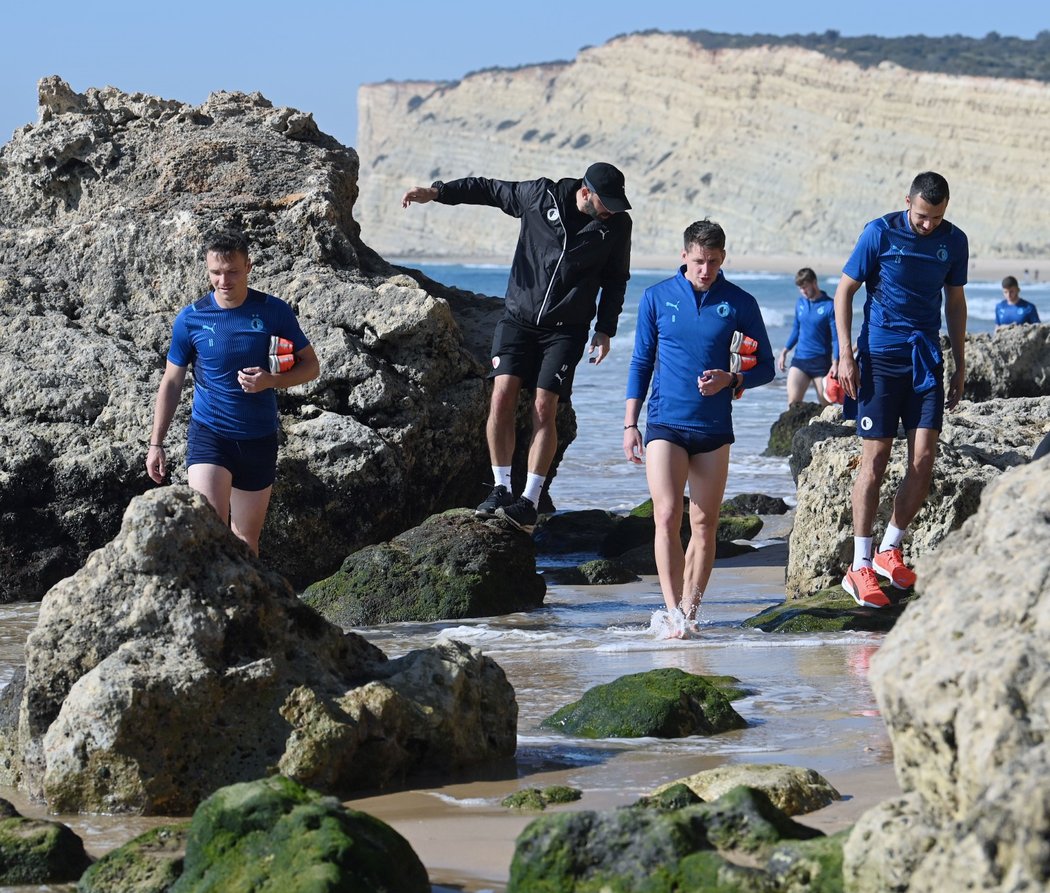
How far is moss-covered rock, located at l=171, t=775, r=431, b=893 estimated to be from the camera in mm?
3334

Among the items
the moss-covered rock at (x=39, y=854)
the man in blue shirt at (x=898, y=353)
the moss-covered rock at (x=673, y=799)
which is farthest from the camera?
the man in blue shirt at (x=898, y=353)

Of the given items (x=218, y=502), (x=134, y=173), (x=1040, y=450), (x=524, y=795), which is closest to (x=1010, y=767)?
(x=524, y=795)

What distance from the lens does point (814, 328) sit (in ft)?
49.5

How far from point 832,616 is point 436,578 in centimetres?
186

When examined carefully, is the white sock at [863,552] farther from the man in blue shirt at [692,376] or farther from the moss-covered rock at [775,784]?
the moss-covered rock at [775,784]

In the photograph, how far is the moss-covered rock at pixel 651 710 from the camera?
5.03 metres

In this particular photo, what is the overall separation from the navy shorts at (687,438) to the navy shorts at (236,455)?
63.2 inches

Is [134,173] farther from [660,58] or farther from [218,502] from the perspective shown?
[660,58]

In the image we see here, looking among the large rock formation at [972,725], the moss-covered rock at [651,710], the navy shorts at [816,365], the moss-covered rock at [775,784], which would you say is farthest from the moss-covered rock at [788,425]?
the large rock formation at [972,725]

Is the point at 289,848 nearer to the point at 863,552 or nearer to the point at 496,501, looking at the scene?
→ the point at 863,552

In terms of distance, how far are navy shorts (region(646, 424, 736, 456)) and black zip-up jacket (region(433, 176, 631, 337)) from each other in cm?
118

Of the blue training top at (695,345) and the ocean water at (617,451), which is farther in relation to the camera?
the ocean water at (617,451)

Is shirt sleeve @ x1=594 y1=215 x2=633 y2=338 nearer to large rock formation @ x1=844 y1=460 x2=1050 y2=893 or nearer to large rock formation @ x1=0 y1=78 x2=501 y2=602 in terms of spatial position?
large rock formation @ x1=0 y1=78 x2=501 y2=602

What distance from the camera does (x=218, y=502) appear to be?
20.3 feet
